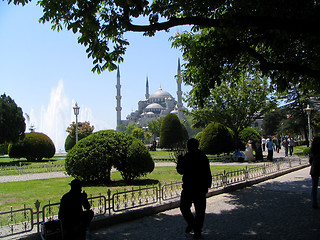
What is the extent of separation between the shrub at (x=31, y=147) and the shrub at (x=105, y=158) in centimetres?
1493

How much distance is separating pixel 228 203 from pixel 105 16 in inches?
201

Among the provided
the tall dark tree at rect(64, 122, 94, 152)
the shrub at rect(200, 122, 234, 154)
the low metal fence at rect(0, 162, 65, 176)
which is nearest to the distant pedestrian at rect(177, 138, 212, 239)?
the low metal fence at rect(0, 162, 65, 176)

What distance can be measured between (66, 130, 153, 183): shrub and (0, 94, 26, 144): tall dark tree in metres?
14.5

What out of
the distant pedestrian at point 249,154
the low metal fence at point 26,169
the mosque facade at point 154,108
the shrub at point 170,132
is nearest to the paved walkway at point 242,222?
the low metal fence at point 26,169

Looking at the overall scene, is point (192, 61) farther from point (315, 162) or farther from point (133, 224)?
point (133, 224)

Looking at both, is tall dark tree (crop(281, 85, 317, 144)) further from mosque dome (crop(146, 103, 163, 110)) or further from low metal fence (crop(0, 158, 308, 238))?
mosque dome (crop(146, 103, 163, 110))

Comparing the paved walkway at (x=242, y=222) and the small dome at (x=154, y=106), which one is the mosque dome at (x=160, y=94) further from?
the paved walkway at (x=242, y=222)

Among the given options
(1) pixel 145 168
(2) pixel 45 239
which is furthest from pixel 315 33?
(1) pixel 145 168

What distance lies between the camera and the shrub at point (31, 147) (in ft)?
75.9

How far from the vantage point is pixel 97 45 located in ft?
19.1

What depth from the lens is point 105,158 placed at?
31.1 ft

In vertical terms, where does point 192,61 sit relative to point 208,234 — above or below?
above

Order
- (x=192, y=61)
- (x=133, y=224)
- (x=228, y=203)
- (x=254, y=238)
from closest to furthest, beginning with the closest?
(x=254, y=238), (x=133, y=224), (x=228, y=203), (x=192, y=61)

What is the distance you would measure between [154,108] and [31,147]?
362 ft
